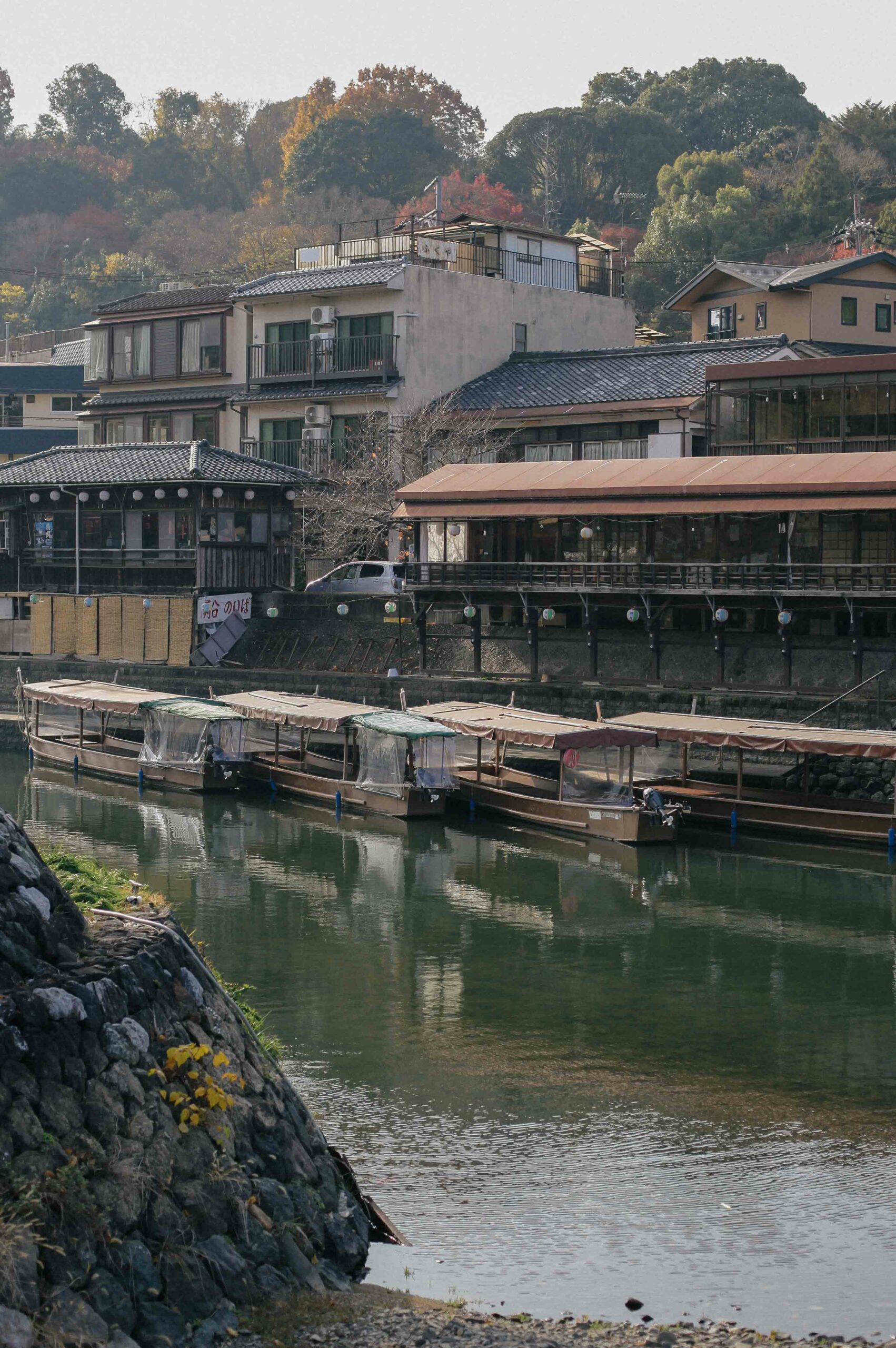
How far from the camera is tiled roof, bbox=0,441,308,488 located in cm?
5503

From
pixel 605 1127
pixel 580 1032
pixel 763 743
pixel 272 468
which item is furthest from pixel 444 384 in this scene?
pixel 605 1127

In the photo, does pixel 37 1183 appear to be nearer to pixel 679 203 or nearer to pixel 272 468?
pixel 272 468

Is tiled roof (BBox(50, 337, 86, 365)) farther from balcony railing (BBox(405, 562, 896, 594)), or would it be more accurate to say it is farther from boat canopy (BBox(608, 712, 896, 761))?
boat canopy (BBox(608, 712, 896, 761))

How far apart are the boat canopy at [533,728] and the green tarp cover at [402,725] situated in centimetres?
67

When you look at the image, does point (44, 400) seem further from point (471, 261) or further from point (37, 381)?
point (471, 261)

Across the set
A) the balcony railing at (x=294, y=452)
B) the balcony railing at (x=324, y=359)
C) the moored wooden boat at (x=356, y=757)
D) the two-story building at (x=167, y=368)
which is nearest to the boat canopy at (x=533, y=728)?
the moored wooden boat at (x=356, y=757)

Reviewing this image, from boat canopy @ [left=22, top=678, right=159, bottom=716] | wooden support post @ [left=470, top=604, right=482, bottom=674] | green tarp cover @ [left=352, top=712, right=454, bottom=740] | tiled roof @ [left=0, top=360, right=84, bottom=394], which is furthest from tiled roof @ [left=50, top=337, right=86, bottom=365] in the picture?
green tarp cover @ [left=352, top=712, right=454, bottom=740]

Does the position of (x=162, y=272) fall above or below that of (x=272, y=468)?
above

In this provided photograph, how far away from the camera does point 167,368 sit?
2618 inches

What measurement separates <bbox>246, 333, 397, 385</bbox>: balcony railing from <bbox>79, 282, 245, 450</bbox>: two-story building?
226cm

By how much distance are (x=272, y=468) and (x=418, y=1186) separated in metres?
41.8

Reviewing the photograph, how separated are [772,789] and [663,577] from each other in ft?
26.3

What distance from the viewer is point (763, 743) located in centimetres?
3603

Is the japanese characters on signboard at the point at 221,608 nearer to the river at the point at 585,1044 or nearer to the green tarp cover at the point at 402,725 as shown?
the green tarp cover at the point at 402,725
